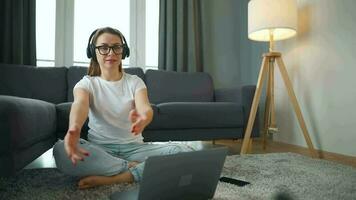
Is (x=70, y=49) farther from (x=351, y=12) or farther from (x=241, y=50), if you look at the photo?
(x=351, y=12)

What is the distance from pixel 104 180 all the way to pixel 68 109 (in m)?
0.82

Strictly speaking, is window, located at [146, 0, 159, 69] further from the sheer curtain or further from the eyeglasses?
the eyeglasses

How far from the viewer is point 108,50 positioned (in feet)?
4.00

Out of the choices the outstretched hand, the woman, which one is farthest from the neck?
the outstretched hand

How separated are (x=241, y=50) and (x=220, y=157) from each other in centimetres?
257

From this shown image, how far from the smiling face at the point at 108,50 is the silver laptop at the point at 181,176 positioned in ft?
1.77

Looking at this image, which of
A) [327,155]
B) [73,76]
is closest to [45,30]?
[73,76]

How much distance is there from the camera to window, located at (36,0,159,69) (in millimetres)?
2852

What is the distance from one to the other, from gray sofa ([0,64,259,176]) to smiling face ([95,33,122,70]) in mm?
361

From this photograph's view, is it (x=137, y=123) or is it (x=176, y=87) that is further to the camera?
(x=176, y=87)

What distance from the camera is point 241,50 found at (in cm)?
338

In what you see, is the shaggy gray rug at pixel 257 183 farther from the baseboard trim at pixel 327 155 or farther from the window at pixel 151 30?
the window at pixel 151 30

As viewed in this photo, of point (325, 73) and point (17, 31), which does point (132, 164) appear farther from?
point (17, 31)

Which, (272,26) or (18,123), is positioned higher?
(272,26)
